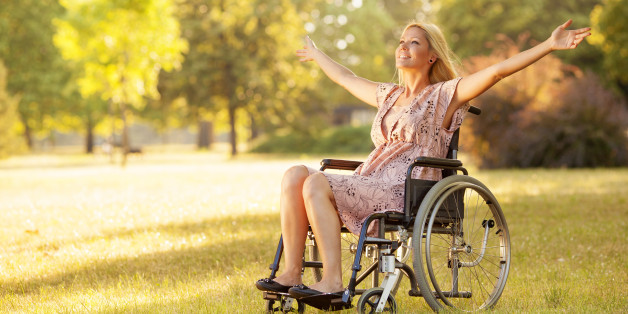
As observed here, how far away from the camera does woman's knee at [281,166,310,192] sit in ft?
13.0

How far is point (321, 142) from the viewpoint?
40.7 meters

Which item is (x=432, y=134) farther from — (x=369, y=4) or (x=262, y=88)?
(x=369, y=4)

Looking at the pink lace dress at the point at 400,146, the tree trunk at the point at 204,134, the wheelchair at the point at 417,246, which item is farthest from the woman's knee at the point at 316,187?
the tree trunk at the point at 204,134

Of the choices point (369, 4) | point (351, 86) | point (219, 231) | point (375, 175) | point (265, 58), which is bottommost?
point (219, 231)

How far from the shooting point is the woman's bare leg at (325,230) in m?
3.85

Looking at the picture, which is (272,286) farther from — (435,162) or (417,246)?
(435,162)

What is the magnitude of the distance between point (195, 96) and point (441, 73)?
34.7m

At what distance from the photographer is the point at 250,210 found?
9.43m

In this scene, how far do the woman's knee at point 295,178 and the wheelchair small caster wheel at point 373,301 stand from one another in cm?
60

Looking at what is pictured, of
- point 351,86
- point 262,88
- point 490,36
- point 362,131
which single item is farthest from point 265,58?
point 351,86

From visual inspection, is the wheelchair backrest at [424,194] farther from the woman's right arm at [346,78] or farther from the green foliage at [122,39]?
the green foliage at [122,39]

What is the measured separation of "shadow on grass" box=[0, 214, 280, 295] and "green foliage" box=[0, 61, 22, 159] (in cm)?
2592

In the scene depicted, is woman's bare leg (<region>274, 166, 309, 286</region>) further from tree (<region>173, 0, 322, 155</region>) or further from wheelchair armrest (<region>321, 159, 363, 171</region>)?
tree (<region>173, 0, 322, 155</region>)

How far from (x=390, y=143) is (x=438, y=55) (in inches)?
21.7
